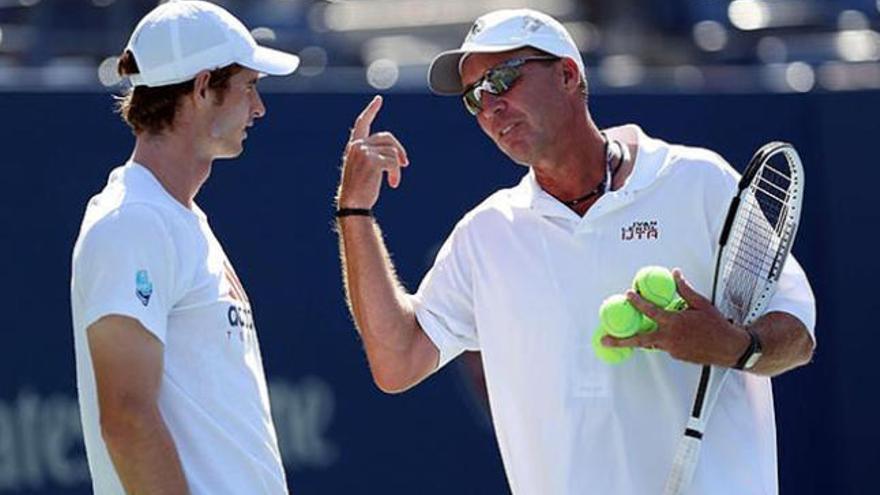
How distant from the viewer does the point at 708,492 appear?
425 cm

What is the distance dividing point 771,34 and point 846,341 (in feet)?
10.4

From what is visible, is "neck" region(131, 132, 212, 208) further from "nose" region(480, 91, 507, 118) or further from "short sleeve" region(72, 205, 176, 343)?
"nose" region(480, 91, 507, 118)

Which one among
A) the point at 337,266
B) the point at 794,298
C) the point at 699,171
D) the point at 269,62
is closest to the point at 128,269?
the point at 269,62

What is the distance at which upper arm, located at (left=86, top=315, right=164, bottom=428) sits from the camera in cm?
363

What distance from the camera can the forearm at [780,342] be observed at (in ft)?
13.9

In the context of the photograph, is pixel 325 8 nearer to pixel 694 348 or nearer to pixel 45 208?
pixel 45 208

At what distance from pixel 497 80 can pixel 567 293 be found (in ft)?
1.77

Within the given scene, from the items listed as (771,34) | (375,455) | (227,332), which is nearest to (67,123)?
(375,455)

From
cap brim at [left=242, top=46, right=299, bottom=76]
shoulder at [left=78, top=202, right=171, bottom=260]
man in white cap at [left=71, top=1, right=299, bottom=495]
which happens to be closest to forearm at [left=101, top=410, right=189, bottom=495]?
man in white cap at [left=71, top=1, right=299, bottom=495]

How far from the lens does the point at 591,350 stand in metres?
4.31

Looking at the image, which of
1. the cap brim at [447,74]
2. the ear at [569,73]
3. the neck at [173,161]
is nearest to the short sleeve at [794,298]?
the ear at [569,73]

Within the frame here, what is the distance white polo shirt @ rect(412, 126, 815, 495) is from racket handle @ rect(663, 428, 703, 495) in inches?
2.1

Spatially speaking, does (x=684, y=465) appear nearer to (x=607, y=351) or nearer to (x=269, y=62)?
(x=607, y=351)

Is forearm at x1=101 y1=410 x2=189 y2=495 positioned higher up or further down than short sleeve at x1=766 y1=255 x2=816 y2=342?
further down
